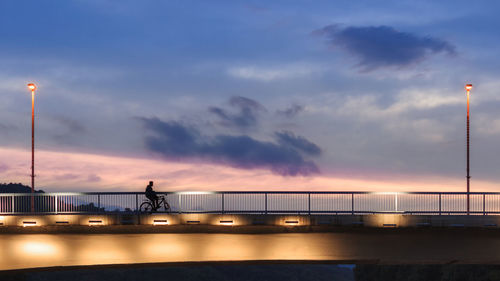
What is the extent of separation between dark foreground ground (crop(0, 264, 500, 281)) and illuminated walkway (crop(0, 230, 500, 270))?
132 inches

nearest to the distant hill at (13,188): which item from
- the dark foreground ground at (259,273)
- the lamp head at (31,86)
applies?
the dark foreground ground at (259,273)

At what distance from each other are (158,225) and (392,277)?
52549 millimetres

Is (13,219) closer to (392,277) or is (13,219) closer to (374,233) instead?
(374,233)

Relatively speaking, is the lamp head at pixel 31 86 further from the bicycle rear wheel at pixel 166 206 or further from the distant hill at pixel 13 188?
the distant hill at pixel 13 188

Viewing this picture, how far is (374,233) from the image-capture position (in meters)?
29.0

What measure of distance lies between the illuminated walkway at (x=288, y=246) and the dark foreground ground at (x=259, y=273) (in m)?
3.34

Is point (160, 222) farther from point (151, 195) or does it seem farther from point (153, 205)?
point (153, 205)

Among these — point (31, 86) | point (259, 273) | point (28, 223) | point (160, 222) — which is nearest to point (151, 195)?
point (160, 222)

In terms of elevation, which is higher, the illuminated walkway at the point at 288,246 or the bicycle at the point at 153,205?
the bicycle at the point at 153,205

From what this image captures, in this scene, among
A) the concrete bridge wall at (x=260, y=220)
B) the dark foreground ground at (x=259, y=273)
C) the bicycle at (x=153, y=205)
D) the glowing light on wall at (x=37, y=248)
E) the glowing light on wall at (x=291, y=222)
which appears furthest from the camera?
the dark foreground ground at (x=259, y=273)

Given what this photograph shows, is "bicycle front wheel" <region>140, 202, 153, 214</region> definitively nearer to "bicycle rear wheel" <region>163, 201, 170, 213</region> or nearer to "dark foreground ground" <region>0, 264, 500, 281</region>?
"bicycle rear wheel" <region>163, 201, 170, 213</region>

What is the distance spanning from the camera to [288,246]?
2886 centimetres

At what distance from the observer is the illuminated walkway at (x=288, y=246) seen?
2883 cm

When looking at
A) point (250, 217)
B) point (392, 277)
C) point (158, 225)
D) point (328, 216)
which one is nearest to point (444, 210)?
point (328, 216)
